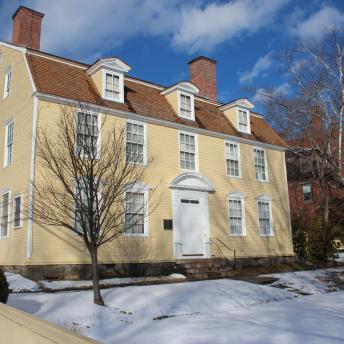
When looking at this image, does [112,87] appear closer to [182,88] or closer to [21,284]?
[182,88]

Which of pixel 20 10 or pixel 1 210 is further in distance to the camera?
pixel 20 10

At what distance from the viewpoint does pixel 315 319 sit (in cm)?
955

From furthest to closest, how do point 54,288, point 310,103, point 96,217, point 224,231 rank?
point 310,103, point 224,231, point 54,288, point 96,217

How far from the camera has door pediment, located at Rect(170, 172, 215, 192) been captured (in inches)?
725

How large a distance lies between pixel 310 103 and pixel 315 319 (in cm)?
1789

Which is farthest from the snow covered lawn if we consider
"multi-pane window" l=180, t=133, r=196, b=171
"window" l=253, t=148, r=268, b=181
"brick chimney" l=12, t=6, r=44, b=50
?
"brick chimney" l=12, t=6, r=44, b=50

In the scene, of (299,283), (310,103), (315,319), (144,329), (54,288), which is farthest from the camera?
(310,103)

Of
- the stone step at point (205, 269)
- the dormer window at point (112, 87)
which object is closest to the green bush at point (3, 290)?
the stone step at point (205, 269)

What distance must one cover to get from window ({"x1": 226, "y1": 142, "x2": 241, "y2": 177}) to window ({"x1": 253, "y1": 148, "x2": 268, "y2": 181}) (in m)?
1.41

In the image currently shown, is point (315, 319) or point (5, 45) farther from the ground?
point (5, 45)

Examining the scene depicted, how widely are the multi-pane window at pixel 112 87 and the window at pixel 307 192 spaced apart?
23817 mm

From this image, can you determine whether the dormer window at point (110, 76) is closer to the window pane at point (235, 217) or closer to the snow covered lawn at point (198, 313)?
the window pane at point (235, 217)

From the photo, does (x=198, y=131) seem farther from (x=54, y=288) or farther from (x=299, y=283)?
(x=54, y=288)

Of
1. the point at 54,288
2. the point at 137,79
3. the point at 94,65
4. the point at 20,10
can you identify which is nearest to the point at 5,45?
the point at 20,10
